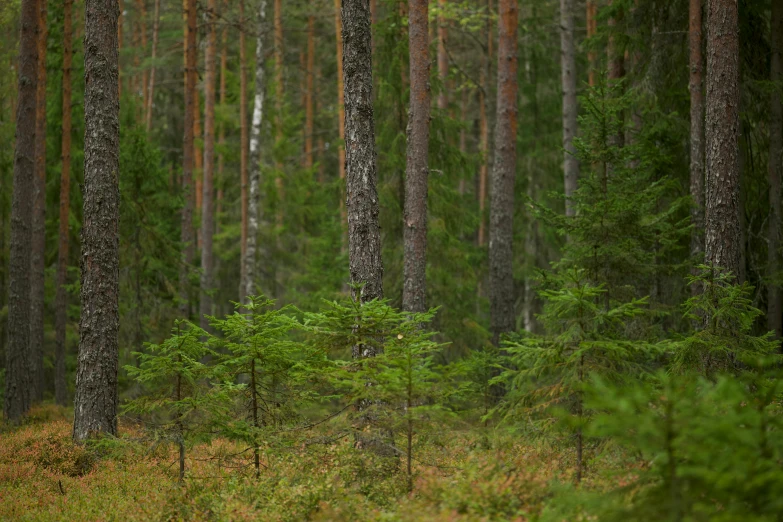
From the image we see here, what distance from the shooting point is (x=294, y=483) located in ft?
26.8

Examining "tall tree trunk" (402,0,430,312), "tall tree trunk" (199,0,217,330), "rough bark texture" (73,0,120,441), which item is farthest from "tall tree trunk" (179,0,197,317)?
"rough bark texture" (73,0,120,441)

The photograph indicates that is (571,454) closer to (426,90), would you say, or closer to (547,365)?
(547,365)

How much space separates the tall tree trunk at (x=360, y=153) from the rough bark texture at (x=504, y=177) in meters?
7.84

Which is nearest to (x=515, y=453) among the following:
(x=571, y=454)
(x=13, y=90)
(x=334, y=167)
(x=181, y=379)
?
(x=571, y=454)

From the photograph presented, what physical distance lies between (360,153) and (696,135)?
7.46m

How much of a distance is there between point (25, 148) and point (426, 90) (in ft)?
29.7

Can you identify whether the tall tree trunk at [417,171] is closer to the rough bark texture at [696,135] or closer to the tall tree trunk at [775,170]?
the rough bark texture at [696,135]

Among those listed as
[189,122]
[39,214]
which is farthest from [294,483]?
[189,122]

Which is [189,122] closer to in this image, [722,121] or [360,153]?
[360,153]

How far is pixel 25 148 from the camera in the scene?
1541 cm

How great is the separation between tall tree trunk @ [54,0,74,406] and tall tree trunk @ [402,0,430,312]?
9803mm

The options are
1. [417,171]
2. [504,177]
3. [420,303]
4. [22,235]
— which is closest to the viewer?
[420,303]

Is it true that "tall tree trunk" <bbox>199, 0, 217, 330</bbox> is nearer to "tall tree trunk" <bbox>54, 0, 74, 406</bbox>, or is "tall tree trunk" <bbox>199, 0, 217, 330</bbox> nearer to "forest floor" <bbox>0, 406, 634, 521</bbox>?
"tall tree trunk" <bbox>54, 0, 74, 406</bbox>

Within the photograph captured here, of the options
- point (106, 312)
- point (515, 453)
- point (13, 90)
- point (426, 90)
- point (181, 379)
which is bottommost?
point (515, 453)
